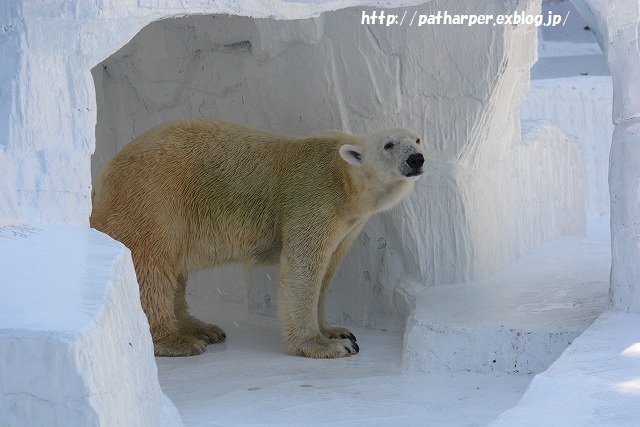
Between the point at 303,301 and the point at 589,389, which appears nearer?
the point at 589,389

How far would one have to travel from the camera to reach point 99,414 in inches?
86.4

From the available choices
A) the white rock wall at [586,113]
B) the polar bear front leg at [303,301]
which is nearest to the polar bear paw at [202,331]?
the polar bear front leg at [303,301]

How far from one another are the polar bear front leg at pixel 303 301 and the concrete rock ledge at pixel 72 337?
187 cm

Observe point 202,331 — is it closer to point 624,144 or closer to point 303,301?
point 303,301

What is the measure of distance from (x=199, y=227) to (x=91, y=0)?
Result: 77.0 inches

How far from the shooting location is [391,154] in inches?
183

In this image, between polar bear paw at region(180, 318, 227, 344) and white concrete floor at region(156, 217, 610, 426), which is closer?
white concrete floor at region(156, 217, 610, 426)

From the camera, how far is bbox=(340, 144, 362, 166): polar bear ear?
470 centimetres

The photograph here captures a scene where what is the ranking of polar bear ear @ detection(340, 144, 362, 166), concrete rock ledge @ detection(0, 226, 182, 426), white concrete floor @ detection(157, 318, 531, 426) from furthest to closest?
polar bear ear @ detection(340, 144, 362, 166) → white concrete floor @ detection(157, 318, 531, 426) → concrete rock ledge @ detection(0, 226, 182, 426)

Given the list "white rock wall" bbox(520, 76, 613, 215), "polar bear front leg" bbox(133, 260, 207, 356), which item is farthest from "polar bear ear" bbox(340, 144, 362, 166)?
"white rock wall" bbox(520, 76, 613, 215)

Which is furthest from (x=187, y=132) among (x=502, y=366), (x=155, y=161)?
(x=502, y=366)

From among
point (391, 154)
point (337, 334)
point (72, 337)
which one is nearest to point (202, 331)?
point (337, 334)

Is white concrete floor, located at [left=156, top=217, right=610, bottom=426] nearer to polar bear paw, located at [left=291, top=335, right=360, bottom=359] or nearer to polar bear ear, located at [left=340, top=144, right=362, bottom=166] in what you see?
polar bear paw, located at [left=291, top=335, right=360, bottom=359]

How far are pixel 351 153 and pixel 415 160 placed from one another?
358 mm
